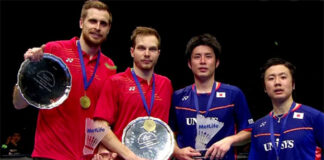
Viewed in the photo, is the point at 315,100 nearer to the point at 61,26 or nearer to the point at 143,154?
the point at 61,26

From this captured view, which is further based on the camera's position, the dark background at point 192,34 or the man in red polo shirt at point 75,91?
the dark background at point 192,34

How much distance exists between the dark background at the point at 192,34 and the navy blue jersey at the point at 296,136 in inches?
212

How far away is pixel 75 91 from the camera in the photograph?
2572 millimetres

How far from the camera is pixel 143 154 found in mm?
2314

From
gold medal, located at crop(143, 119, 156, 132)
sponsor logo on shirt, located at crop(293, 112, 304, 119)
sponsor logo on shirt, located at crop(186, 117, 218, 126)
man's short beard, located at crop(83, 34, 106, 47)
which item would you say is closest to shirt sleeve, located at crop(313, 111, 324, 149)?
A: sponsor logo on shirt, located at crop(293, 112, 304, 119)

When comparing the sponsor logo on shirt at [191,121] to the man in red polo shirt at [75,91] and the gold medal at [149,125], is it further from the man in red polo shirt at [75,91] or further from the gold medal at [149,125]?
the man in red polo shirt at [75,91]

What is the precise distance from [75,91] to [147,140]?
2.16ft

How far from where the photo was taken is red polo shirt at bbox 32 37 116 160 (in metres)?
2.50

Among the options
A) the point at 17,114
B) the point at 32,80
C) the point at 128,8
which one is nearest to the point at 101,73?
the point at 32,80

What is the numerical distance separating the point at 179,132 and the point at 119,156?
587 mm

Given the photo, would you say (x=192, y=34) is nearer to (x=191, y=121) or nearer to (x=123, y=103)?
(x=191, y=121)

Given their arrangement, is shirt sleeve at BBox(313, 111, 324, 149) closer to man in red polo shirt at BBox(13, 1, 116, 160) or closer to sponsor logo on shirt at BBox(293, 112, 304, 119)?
sponsor logo on shirt at BBox(293, 112, 304, 119)

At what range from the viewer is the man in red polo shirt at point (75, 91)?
2.50m

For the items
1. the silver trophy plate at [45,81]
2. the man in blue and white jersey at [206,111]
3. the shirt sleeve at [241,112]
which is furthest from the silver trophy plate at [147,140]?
the shirt sleeve at [241,112]
